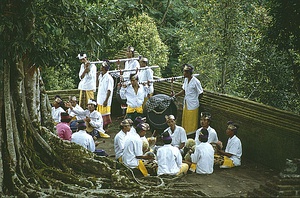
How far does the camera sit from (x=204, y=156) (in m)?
11.8

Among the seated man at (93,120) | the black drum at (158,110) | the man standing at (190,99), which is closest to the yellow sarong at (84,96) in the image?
the seated man at (93,120)

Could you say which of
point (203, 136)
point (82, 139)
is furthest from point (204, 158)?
point (82, 139)

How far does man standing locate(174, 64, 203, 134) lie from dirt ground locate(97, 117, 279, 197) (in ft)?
6.52

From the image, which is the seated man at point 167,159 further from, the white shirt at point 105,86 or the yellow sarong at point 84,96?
the yellow sarong at point 84,96

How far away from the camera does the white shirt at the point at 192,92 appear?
14391mm

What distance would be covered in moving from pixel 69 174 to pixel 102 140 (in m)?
3.97

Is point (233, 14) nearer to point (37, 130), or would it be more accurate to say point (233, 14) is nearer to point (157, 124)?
point (157, 124)

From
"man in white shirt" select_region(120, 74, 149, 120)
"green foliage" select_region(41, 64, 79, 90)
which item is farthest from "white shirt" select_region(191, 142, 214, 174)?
"green foliage" select_region(41, 64, 79, 90)

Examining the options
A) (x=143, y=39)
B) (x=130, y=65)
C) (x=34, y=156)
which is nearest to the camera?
(x=34, y=156)

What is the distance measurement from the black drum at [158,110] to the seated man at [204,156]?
291cm

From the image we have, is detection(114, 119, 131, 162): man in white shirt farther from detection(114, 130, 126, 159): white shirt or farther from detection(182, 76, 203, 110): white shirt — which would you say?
detection(182, 76, 203, 110): white shirt

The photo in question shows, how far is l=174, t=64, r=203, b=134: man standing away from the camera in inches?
567

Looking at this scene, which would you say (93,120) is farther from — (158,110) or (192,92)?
(192,92)

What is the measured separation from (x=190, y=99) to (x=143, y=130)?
2564mm
